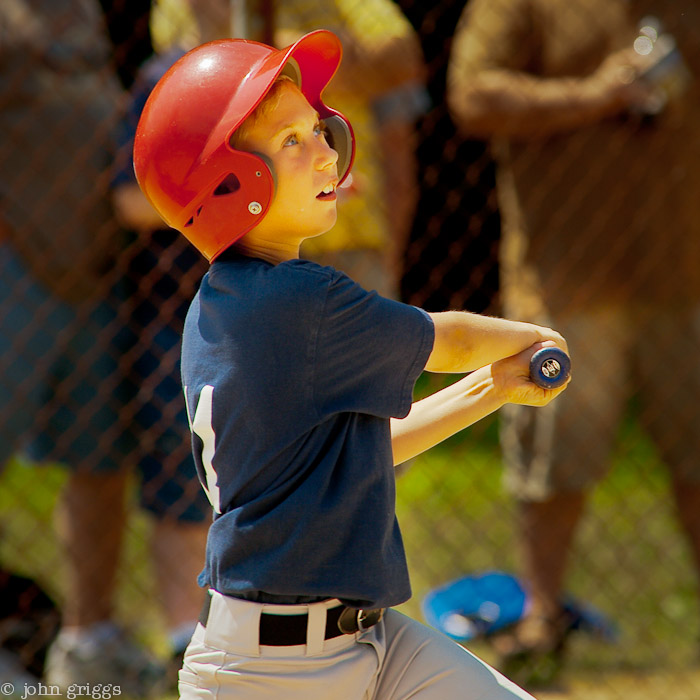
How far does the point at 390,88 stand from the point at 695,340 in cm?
122

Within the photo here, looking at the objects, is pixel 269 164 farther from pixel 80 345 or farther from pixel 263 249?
pixel 80 345

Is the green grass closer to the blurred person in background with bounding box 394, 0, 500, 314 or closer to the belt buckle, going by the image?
the blurred person in background with bounding box 394, 0, 500, 314

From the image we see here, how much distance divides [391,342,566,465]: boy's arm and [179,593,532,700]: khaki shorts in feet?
1.00

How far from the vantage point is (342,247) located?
125 inches

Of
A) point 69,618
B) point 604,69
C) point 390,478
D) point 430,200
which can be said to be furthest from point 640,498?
point 390,478

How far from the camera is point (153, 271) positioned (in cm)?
311

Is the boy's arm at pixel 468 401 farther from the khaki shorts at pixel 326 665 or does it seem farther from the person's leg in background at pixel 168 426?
the person's leg in background at pixel 168 426

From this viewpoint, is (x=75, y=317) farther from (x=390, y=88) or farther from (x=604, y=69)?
(x=604, y=69)

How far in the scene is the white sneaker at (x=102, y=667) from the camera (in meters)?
3.14

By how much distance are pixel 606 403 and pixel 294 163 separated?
6.49 feet

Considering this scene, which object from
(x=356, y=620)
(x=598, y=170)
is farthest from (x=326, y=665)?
(x=598, y=170)

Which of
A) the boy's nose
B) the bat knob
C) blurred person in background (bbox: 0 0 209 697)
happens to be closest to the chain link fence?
blurred person in background (bbox: 0 0 209 697)

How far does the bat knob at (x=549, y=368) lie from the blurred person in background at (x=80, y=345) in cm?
168

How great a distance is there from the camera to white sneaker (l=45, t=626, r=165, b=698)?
314 centimetres
